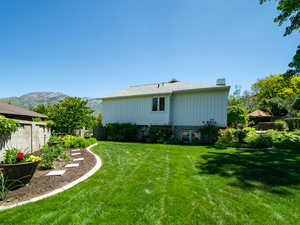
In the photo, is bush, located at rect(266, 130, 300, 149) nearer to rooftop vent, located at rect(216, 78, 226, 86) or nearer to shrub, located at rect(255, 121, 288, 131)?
rooftop vent, located at rect(216, 78, 226, 86)

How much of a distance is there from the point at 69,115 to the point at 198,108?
411 inches

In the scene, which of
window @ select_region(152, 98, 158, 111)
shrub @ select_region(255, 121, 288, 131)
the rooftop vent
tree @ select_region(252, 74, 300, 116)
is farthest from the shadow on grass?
tree @ select_region(252, 74, 300, 116)

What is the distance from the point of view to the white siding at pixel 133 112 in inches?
511

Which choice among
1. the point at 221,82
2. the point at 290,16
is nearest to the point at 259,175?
the point at 221,82

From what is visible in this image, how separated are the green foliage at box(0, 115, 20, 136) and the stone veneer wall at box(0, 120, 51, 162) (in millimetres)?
168

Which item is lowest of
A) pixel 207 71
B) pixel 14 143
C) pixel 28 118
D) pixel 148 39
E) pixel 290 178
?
pixel 290 178

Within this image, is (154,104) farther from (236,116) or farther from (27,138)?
(236,116)

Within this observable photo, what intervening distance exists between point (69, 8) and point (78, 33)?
→ 1993 millimetres

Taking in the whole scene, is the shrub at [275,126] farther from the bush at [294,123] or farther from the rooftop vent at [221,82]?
the rooftop vent at [221,82]

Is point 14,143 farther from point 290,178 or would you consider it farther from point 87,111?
point 290,178

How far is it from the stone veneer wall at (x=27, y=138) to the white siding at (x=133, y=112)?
766cm

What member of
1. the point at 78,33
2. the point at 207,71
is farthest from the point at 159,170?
the point at 207,71

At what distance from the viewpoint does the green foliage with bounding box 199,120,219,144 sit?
11023 millimetres

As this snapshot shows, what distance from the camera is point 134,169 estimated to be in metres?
4.67
